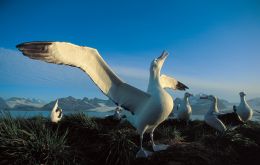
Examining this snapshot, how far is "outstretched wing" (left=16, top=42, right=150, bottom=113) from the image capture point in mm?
5367

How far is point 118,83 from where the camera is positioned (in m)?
6.50

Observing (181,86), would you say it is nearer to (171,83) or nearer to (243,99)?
(171,83)

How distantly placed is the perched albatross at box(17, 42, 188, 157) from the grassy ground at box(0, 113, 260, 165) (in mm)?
509

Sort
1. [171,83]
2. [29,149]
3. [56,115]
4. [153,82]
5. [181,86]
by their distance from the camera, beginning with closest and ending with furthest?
[29,149] → [153,82] → [171,83] → [181,86] → [56,115]

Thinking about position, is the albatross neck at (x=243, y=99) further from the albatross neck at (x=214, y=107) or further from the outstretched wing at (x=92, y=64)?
the outstretched wing at (x=92, y=64)

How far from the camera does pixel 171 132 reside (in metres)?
8.85

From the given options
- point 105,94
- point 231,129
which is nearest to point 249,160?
point 231,129

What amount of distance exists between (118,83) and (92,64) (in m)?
0.73

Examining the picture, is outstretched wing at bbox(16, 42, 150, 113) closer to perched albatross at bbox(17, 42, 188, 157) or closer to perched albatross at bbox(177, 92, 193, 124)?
perched albatross at bbox(17, 42, 188, 157)

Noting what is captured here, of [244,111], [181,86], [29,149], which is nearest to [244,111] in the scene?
[244,111]

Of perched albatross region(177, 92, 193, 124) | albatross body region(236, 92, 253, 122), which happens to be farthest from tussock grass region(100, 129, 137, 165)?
albatross body region(236, 92, 253, 122)

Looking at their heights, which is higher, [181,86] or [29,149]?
[181,86]

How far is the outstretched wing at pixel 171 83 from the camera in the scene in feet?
27.0

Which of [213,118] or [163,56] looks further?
[213,118]
